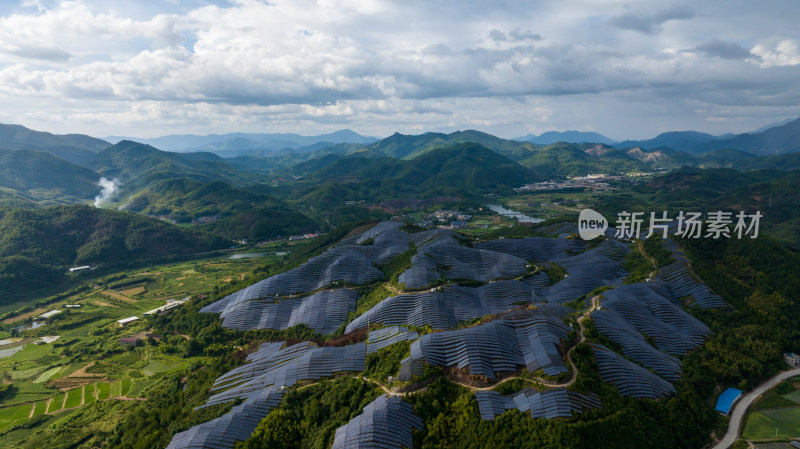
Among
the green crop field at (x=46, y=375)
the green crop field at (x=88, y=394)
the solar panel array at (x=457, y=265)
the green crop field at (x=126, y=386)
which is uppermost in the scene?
the solar panel array at (x=457, y=265)

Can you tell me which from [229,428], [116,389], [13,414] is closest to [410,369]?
[229,428]

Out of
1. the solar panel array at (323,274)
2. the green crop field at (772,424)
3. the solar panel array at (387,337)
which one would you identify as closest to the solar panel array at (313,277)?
the solar panel array at (323,274)

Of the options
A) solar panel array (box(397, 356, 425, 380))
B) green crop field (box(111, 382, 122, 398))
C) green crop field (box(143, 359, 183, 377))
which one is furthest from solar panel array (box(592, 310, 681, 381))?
green crop field (box(111, 382, 122, 398))

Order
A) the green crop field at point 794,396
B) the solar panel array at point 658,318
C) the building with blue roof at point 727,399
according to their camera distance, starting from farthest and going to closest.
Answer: the solar panel array at point 658,318 → the green crop field at point 794,396 → the building with blue roof at point 727,399

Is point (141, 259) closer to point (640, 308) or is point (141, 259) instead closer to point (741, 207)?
point (640, 308)

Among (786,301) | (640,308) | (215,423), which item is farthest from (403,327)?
(786,301)

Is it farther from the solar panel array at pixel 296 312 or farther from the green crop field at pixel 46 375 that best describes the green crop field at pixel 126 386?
the solar panel array at pixel 296 312

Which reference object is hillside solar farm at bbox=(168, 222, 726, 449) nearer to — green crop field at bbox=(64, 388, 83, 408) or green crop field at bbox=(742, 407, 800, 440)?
green crop field at bbox=(742, 407, 800, 440)
